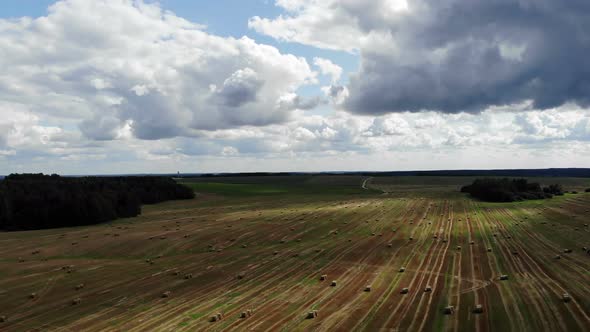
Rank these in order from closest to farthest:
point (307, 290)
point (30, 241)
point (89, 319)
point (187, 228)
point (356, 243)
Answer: point (89, 319) → point (307, 290) → point (356, 243) → point (30, 241) → point (187, 228)

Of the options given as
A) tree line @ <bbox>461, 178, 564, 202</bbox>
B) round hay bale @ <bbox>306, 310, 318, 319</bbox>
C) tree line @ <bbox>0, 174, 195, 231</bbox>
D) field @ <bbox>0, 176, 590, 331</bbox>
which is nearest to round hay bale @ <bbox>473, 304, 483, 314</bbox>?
field @ <bbox>0, 176, 590, 331</bbox>

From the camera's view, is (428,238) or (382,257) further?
(428,238)

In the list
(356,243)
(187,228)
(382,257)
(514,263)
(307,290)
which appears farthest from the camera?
(187,228)

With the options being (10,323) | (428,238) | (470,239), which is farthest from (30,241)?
(470,239)

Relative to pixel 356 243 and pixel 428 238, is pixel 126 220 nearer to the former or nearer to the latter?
pixel 356 243

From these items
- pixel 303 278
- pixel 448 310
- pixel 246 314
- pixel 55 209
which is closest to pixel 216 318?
pixel 246 314

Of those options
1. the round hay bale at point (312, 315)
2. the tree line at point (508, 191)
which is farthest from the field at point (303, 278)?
the tree line at point (508, 191)
